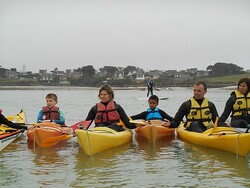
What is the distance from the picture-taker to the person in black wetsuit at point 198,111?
6965mm

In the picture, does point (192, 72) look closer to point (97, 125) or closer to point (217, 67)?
point (217, 67)

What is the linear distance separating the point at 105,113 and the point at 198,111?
5.62 ft

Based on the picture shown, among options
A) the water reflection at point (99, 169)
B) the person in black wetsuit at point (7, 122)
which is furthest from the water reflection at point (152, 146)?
the person in black wetsuit at point (7, 122)

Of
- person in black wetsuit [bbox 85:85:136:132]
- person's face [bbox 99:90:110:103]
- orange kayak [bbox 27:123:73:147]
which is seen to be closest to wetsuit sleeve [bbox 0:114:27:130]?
orange kayak [bbox 27:123:73:147]

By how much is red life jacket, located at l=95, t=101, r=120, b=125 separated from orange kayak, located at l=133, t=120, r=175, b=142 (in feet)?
2.22

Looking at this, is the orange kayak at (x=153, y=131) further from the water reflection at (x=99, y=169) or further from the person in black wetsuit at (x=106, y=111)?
the water reflection at (x=99, y=169)

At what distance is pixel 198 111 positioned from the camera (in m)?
6.97

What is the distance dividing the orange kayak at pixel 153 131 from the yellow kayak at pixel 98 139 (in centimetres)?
38

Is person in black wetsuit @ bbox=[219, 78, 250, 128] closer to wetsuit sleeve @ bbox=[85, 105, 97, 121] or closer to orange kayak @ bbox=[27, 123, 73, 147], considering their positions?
wetsuit sleeve @ bbox=[85, 105, 97, 121]

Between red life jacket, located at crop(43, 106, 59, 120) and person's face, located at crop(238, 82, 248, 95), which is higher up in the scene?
person's face, located at crop(238, 82, 248, 95)

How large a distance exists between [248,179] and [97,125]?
10.1 ft

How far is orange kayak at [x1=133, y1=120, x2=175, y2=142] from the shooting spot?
7066 millimetres

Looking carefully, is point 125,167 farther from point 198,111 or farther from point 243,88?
point 243,88

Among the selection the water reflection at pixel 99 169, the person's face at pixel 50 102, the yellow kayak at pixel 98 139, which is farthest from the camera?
the person's face at pixel 50 102
